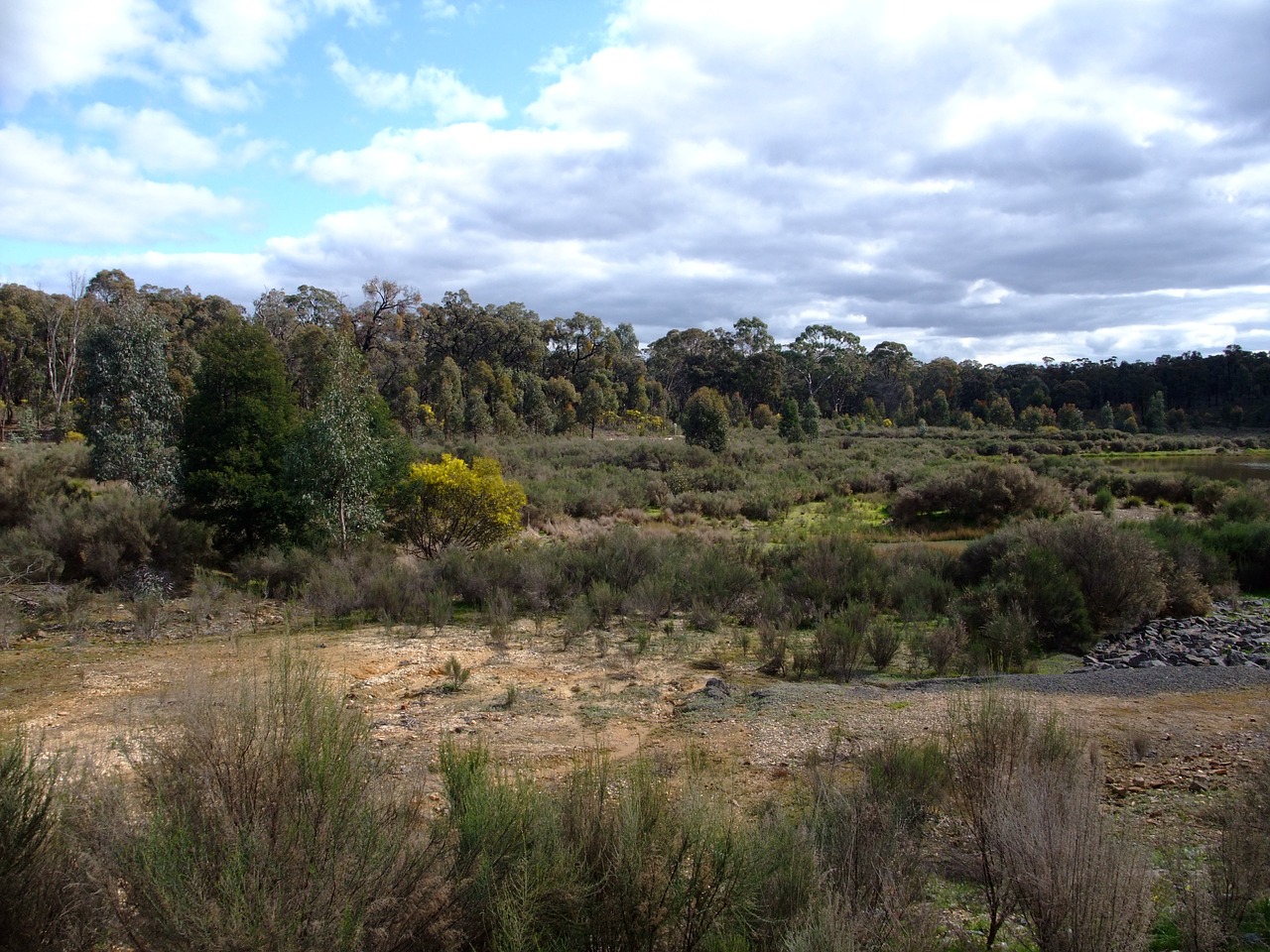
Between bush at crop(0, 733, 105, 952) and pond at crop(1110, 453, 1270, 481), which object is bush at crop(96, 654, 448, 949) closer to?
bush at crop(0, 733, 105, 952)

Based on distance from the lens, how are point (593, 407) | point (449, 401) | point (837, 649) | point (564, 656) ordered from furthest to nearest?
point (593, 407) → point (449, 401) → point (564, 656) → point (837, 649)

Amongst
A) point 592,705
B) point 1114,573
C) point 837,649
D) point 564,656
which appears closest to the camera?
point 592,705

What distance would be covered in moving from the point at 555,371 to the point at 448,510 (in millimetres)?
52621

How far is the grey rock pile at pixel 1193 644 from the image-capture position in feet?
36.7

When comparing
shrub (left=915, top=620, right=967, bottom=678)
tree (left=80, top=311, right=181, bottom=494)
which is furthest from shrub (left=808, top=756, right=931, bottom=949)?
tree (left=80, top=311, right=181, bottom=494)

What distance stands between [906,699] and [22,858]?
322 inches

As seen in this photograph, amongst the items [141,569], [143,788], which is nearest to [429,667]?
[143,788]

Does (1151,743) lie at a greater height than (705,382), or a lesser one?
lesser

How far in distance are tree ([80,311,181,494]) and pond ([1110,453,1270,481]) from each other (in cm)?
4102

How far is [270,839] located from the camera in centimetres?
342

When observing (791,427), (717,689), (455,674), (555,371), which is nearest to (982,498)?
(717,689)

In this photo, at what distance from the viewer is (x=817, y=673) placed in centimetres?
1112

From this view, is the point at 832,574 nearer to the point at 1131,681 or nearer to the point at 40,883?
the point at 1131,681

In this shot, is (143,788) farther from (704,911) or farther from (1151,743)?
(1151,743)
